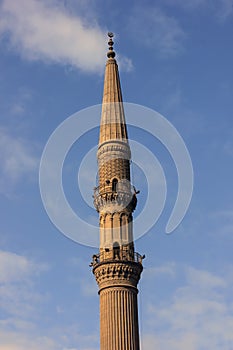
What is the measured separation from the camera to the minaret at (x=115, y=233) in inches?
2717

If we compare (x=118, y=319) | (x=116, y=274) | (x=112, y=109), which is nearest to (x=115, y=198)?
(x=116, y=274)

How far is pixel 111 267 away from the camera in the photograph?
234ft

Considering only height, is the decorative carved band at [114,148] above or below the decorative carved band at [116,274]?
above

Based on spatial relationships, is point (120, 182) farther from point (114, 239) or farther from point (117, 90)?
point (117, 90)

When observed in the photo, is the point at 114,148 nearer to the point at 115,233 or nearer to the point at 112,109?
the point at 112,109

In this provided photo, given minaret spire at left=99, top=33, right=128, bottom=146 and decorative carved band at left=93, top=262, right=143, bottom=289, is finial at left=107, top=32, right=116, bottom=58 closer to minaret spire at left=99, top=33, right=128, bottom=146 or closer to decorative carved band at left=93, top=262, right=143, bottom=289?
minaret spire at left=99, top=33, right=128, bottom=146

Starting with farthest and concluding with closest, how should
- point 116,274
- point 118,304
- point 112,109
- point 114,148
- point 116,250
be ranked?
point 112,109, point 114,148, point 116,250, point 116,274, point 118,304

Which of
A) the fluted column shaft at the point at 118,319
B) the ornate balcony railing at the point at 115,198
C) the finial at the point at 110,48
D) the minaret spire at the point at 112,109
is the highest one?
the finial at the point at 110,48

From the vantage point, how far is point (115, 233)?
73.4 metres

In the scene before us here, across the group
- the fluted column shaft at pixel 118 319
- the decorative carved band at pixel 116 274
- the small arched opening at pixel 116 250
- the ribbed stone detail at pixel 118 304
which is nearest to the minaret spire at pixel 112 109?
the small arched opening at pixel 116 250

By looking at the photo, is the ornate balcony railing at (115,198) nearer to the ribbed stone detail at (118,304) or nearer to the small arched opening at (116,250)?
the small arched opening at (116,250)

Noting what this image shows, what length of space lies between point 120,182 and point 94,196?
11.1 feet

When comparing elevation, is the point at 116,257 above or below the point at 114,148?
below

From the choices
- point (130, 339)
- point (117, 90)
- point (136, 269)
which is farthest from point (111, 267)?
point (117, 90)
